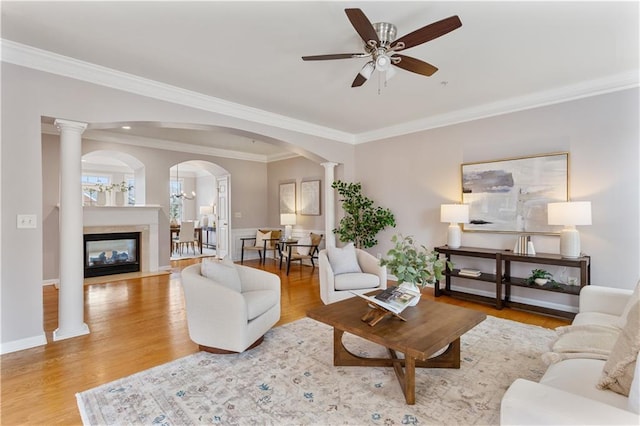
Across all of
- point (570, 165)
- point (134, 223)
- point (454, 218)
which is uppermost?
point (570, 165)

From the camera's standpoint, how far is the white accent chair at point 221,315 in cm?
271

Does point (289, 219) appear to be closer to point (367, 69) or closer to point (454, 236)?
point (454, 236)

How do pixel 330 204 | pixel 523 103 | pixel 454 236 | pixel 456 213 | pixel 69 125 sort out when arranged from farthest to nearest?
1. pixel 330 204
2. pixel 454 236
3. pixel 456 213
4. pixel 523 103
5. pixel 69 125

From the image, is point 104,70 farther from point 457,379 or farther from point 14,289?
point 457,379

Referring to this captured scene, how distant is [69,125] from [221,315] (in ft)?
8.24

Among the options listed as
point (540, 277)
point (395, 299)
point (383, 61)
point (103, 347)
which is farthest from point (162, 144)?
point (540, 277)

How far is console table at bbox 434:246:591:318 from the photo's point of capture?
11.6 feet

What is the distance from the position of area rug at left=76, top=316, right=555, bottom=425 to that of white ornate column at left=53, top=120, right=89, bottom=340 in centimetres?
137

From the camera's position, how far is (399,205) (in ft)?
18.2

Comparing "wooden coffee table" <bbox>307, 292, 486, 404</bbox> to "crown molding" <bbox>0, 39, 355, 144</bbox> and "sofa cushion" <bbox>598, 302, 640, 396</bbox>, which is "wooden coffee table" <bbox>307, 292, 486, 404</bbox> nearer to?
"sofa cushion" <bbox>598, 302, 640, 396</bbox>

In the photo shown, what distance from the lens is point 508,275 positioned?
168 inches

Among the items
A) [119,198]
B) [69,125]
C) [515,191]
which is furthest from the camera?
[119,198]

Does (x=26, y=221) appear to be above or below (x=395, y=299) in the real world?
above

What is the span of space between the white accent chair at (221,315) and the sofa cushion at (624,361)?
235 cm
